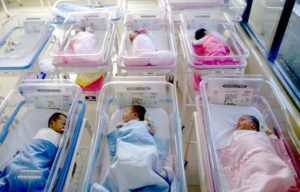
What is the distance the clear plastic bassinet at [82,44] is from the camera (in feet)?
6.46

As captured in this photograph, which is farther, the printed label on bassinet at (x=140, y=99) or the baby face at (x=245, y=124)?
the printed label on bassinet at (x=140, y=99)

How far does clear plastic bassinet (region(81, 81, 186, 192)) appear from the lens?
4.65 feet

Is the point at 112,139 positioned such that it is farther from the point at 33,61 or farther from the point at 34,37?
the point at 34,37

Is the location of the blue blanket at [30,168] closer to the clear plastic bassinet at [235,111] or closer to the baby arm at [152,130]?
the baby arm at [152,130]

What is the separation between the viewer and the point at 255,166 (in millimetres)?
1187

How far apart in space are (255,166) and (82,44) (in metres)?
1.58

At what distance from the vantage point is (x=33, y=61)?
2.00 meters

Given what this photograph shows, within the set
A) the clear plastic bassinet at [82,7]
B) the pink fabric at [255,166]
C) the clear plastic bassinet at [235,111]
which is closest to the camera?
the pink fabric at [255,166]

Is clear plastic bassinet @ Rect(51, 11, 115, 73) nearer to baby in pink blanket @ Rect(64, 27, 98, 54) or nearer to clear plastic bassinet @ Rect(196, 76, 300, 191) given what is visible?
baby in pink blanket @ Rect(64, 27, 98, 54)

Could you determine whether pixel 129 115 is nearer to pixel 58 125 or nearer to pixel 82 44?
pixel 58 125

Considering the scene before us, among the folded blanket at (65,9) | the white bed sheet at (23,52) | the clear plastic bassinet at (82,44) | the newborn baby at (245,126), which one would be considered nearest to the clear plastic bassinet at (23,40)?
the white bed sheet at (23,52)

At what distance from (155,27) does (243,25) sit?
0.92 metres

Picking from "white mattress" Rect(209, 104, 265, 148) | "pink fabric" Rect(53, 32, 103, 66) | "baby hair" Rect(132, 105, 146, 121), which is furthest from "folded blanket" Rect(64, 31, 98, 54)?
"white mattress" Rect(209, 104, 265, 148)

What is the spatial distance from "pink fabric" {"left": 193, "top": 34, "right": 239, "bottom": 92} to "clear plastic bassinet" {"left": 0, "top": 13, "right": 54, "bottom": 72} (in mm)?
1257
